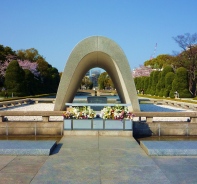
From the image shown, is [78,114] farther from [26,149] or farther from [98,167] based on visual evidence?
[98,167]

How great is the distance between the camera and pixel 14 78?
35.0 meters

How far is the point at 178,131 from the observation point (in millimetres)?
10555

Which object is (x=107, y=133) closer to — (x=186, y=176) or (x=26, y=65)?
(x=186, y=176)

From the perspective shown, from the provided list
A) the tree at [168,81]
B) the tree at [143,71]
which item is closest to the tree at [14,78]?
the tree at [168,81]

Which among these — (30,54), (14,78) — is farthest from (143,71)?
(14,78)

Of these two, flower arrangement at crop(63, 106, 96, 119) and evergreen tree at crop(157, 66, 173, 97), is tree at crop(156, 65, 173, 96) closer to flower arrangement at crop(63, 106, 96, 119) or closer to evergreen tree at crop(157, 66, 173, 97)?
evergreen tree at crop(157, 66, 173, 97)

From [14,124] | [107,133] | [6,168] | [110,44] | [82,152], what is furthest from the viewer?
[110,44]

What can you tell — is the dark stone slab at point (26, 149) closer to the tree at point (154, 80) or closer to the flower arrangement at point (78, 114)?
the flower arrangement at point (78, 114)

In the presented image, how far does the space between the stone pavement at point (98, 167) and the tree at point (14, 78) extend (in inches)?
1159

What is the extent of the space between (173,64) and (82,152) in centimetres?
4670

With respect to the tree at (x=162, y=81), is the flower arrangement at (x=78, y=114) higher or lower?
lower

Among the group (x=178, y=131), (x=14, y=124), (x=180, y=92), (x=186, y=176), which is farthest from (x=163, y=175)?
(x=180, y=92)

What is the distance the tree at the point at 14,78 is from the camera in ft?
114

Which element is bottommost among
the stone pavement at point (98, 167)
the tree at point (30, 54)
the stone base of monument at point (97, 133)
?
the stone pavement at point (98, 167)
